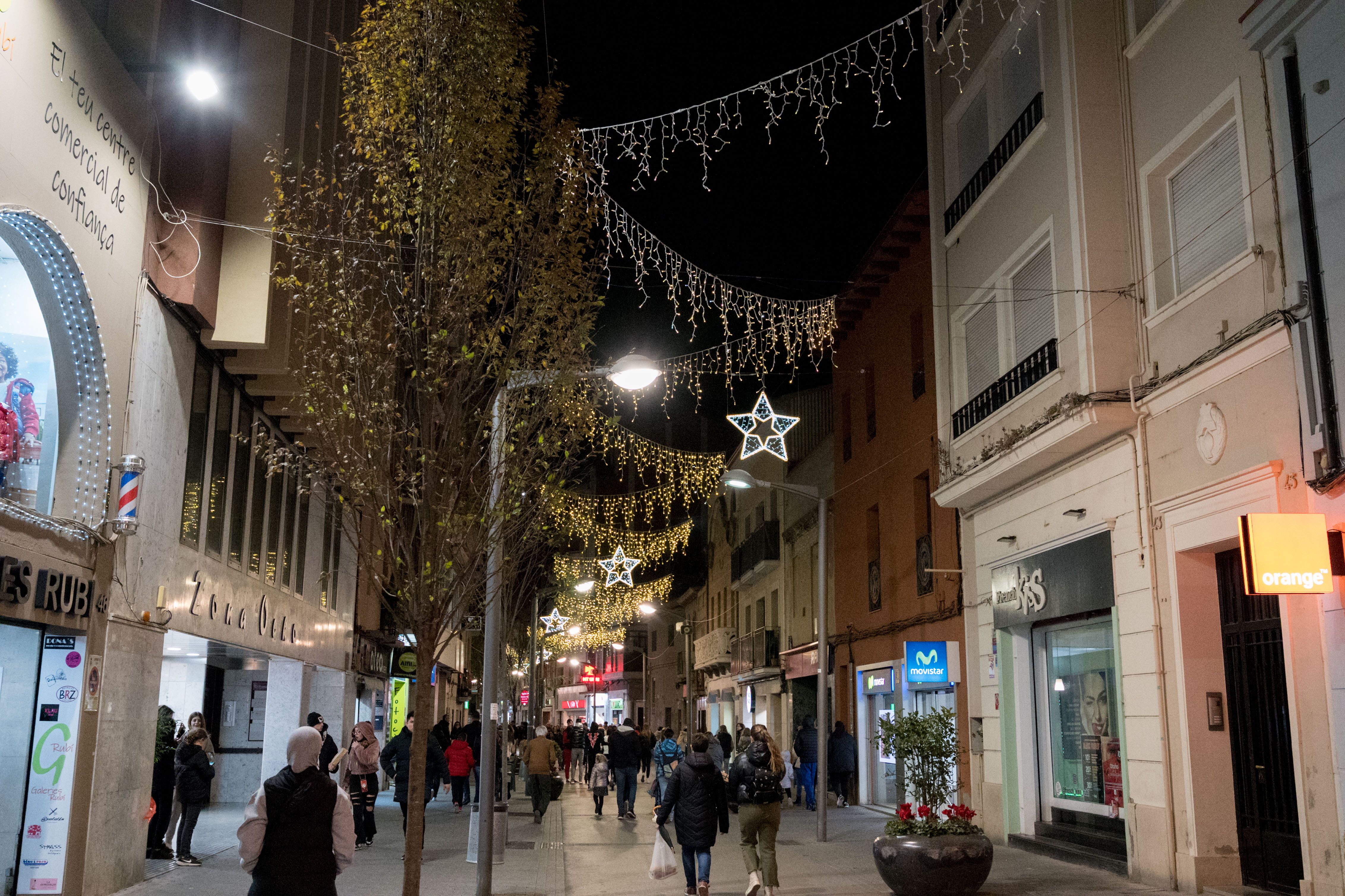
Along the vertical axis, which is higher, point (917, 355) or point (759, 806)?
point (917, 355)

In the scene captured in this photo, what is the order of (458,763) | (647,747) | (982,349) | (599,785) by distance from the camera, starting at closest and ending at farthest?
1. (982,349)
2. (458,763)
3. (599,785)
4. (647,747)

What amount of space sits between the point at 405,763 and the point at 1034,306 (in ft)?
39.6

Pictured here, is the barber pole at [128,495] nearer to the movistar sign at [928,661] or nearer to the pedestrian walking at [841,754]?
the movistar sign at [928,661]

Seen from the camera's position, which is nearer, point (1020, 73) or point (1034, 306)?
point (1034, 306)

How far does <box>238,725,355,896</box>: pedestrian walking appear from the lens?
582cm

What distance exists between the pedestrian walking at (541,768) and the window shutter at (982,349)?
31.9ft

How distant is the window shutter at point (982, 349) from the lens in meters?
16.6

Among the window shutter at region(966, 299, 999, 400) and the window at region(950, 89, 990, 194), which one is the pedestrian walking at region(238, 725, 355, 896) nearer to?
the window shutter at region(966, 299, 999, 400)

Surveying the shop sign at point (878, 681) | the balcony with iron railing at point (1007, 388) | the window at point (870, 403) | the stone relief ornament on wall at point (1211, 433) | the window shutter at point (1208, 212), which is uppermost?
the window at point (870, 403)

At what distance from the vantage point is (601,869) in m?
14.4

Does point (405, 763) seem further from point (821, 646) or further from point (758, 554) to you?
point (758, 554)

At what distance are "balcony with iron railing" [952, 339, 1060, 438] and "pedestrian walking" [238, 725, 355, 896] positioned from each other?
10608 millimetres

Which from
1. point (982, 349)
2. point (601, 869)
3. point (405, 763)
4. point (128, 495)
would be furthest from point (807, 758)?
point (128, 495)

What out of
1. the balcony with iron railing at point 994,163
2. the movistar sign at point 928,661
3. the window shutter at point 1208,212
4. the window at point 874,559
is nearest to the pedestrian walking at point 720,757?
the movistar sign at point 928,661
